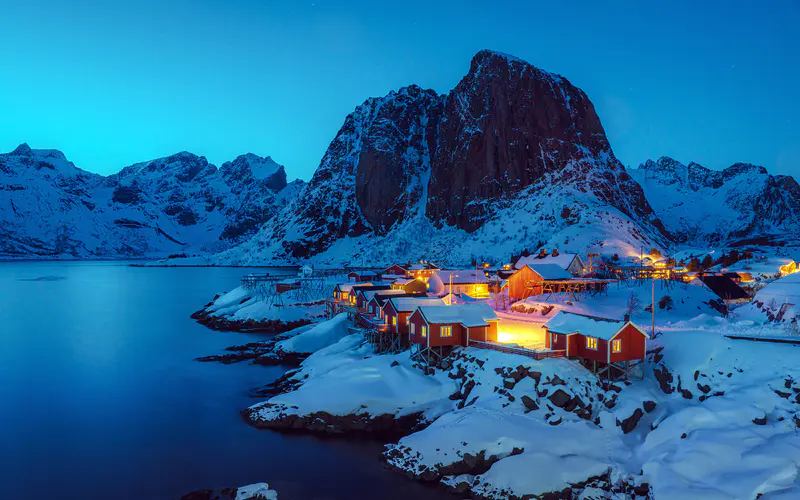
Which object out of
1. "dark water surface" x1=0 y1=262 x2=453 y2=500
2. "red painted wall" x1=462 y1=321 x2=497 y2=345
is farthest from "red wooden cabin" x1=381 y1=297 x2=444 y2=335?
"dark water surface" x1=0 y1=262 x2=453 y2=500

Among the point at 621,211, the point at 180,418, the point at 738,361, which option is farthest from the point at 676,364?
the point at 621,211

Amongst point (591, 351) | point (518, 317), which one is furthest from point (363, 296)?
point (591, 351)

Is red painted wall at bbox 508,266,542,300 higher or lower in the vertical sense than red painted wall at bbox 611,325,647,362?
higher

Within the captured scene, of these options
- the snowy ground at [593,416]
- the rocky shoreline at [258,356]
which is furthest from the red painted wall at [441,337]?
the rocky shoreline at [258,356]

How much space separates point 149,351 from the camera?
56.3 metres

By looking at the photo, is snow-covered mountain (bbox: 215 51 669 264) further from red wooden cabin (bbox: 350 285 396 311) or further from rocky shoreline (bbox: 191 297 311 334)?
rocky shoreline (bbox: 191 297 311 334)

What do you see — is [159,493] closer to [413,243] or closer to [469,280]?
[469,280]

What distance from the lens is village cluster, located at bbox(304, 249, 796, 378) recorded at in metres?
31.1

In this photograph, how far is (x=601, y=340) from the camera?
99.9 feet

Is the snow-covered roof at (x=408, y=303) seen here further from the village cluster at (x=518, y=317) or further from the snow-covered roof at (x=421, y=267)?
the snow-covered roof at (x=421, y=267)

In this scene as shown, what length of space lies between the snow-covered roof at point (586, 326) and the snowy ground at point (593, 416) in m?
2.28

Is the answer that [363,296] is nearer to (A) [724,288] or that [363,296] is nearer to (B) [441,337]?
(B) [441,337]

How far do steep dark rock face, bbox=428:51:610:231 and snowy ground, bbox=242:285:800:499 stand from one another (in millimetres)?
126122

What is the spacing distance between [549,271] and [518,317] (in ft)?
42.8
